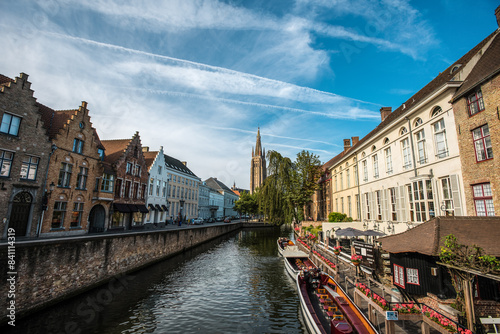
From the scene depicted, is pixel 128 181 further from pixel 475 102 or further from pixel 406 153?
pixel 475 102

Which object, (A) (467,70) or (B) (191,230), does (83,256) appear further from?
(A) (467,70)

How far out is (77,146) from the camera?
2141cm

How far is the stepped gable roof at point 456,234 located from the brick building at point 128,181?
27.0 meters

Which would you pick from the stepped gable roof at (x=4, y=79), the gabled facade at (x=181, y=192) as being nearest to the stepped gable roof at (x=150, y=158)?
the gabled facade at (x=181, y=192)

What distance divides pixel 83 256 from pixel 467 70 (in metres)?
23.4

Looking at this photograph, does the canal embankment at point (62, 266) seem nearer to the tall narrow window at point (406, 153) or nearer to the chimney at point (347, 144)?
the tall narrow window at point (406, 153)

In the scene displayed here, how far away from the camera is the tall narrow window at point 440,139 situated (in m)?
13.1

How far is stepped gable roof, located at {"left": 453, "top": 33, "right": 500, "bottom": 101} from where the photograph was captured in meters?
10.2

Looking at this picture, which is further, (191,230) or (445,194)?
(191,230)

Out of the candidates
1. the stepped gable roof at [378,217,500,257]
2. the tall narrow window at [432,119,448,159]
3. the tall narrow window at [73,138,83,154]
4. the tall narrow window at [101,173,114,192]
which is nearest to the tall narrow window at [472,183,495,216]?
the tall narrow window at [432,119,448,159]

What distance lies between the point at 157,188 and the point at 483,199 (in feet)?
118

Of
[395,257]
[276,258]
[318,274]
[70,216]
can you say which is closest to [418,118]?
[395,257]

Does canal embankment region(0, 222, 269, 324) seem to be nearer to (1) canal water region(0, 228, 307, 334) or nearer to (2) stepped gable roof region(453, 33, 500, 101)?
(1) canal water region(0, 228, 307, 334)

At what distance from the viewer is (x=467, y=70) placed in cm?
1257
